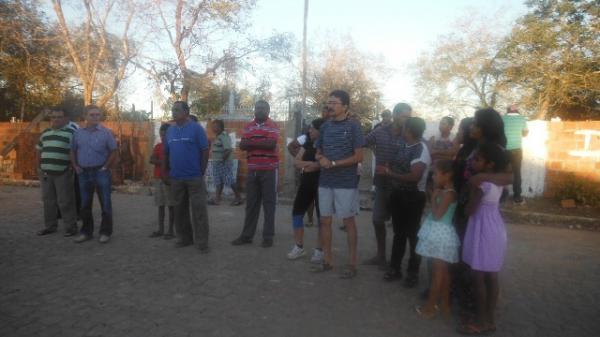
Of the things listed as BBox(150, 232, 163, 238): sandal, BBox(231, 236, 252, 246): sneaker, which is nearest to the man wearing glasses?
BBox(150, 232, 163, 238): sandal

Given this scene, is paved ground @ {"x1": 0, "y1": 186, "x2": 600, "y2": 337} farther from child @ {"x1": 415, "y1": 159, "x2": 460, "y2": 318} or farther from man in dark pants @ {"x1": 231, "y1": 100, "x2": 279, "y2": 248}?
man in dark pants @ {"x1": 231, "y1": 100, "x2": 279, "y2": 248}

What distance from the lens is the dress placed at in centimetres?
348

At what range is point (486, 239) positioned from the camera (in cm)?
328

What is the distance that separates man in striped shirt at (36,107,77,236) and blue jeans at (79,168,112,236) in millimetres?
407

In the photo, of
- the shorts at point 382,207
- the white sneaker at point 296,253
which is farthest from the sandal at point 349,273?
the white sneaker at point 296,253

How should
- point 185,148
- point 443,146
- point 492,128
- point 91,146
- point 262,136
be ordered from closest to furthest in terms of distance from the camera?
point 492,128 → point 185,148 → point 262,136 → point 91,146 → point 443,146

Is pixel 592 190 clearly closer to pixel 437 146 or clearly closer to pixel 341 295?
pixel 437 146

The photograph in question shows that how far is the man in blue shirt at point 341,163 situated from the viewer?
4367mm

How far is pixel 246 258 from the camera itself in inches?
202

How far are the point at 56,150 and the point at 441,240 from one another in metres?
5.31

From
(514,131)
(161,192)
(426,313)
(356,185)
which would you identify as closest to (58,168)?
(161,192)

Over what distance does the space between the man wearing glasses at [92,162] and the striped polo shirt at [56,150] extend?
317 mm

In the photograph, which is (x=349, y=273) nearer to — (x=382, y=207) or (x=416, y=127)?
(x=382, y=207)

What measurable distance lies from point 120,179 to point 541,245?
10.4 metres
